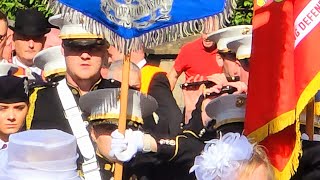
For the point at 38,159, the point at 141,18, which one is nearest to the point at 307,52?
the point at 141,18

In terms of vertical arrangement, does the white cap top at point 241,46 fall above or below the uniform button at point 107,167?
above

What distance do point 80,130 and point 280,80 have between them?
1.08m

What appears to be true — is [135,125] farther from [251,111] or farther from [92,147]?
[251,111]

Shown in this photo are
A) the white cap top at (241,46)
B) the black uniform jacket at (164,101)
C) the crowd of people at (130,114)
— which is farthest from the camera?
A: the black uniform jacket at (164,101)

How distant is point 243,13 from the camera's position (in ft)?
26.2

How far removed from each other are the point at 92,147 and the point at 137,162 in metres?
0.23

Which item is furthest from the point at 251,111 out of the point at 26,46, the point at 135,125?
the point at 26,46

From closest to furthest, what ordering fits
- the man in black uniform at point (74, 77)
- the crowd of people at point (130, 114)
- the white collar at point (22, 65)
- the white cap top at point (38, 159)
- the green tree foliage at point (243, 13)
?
the white cap top at point (38, 159) < the crowd of people at point (130, 114) < the man in black uniform at point (74, 77) < the white collar at point (22, 65) < the green tree foliage at point (243, 13)

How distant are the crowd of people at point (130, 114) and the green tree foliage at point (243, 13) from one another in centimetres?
159

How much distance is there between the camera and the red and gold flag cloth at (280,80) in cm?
455

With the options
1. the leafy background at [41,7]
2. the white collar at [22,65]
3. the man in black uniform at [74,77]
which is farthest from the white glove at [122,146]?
the leafy background at [41,7]

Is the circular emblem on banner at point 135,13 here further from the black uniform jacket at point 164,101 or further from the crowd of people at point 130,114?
the black uniform jacket at point 164,101

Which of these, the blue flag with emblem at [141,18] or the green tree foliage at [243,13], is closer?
the blue flag with emblem at [141,18]

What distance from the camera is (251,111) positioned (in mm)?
4602
